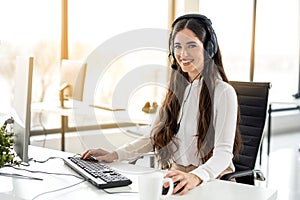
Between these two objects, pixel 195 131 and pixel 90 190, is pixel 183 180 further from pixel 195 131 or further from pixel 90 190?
pixel 195 131

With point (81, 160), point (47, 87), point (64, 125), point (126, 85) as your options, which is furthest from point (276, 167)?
point (81, 160)

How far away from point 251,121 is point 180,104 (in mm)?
405

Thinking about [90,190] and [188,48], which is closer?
[90,190]

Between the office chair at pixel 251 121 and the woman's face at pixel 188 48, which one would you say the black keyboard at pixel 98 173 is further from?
the office chair at pixel 251 121

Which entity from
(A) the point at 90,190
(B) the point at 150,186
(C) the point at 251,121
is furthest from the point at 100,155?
(C) the point at 251,121

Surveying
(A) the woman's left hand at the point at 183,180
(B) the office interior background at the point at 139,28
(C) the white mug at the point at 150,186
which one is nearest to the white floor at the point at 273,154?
(B) the office interior background at the point at 139,28

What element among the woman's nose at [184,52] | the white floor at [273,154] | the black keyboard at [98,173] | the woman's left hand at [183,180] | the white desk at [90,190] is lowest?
the white floor at [273,154]

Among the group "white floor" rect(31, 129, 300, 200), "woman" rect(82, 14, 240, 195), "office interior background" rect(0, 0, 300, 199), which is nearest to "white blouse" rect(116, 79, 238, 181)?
"woman" rect(82, 14, 240, 195)

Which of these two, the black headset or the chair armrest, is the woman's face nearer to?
the black headset

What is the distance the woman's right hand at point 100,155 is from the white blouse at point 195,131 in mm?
41

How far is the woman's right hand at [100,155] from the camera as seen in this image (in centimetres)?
166

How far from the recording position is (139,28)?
14.1 feet

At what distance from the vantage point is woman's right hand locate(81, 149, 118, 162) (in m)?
1.66

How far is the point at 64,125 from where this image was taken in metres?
4.04
